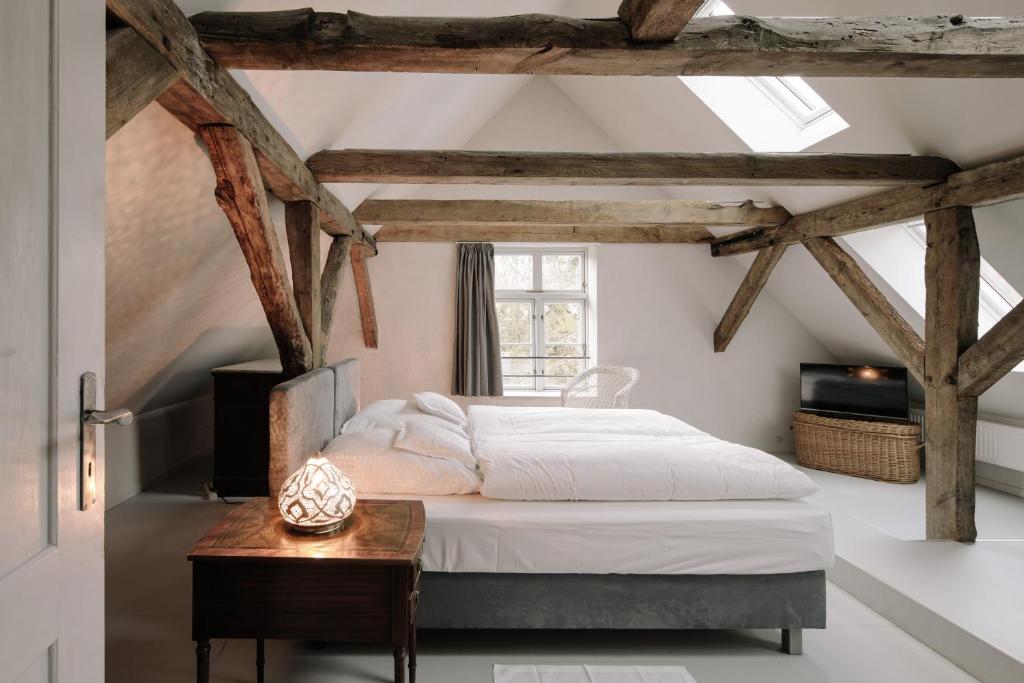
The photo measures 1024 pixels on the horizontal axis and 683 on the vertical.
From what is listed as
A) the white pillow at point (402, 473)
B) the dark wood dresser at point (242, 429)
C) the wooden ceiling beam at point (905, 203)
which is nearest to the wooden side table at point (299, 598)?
the white pillow at point (402, 473)

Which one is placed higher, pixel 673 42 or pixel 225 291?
pixel 673 42

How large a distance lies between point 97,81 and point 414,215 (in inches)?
140

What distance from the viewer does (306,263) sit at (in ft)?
9.95

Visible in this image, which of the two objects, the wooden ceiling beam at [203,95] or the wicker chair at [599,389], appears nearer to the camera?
the wooden ceiling beam at [203,95]

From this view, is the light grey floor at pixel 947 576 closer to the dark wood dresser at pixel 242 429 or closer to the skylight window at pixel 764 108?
A: the skylight window at pixel 764 108

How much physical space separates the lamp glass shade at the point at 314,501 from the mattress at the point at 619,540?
0.48 metres

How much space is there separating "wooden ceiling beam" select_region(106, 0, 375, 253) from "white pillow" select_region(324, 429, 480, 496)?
1.29 meters

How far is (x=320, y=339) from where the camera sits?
10.7 feet

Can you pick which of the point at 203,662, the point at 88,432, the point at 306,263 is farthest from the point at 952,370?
the point at 88,432

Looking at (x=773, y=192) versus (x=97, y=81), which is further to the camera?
(x=773, y=192)

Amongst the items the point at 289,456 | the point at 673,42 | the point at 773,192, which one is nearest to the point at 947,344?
the point at 773,192

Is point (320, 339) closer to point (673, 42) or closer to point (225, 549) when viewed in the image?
point (225, 549)

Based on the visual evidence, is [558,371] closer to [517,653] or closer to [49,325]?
[517,653]

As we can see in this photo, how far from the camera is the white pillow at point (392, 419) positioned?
281 centimetres
